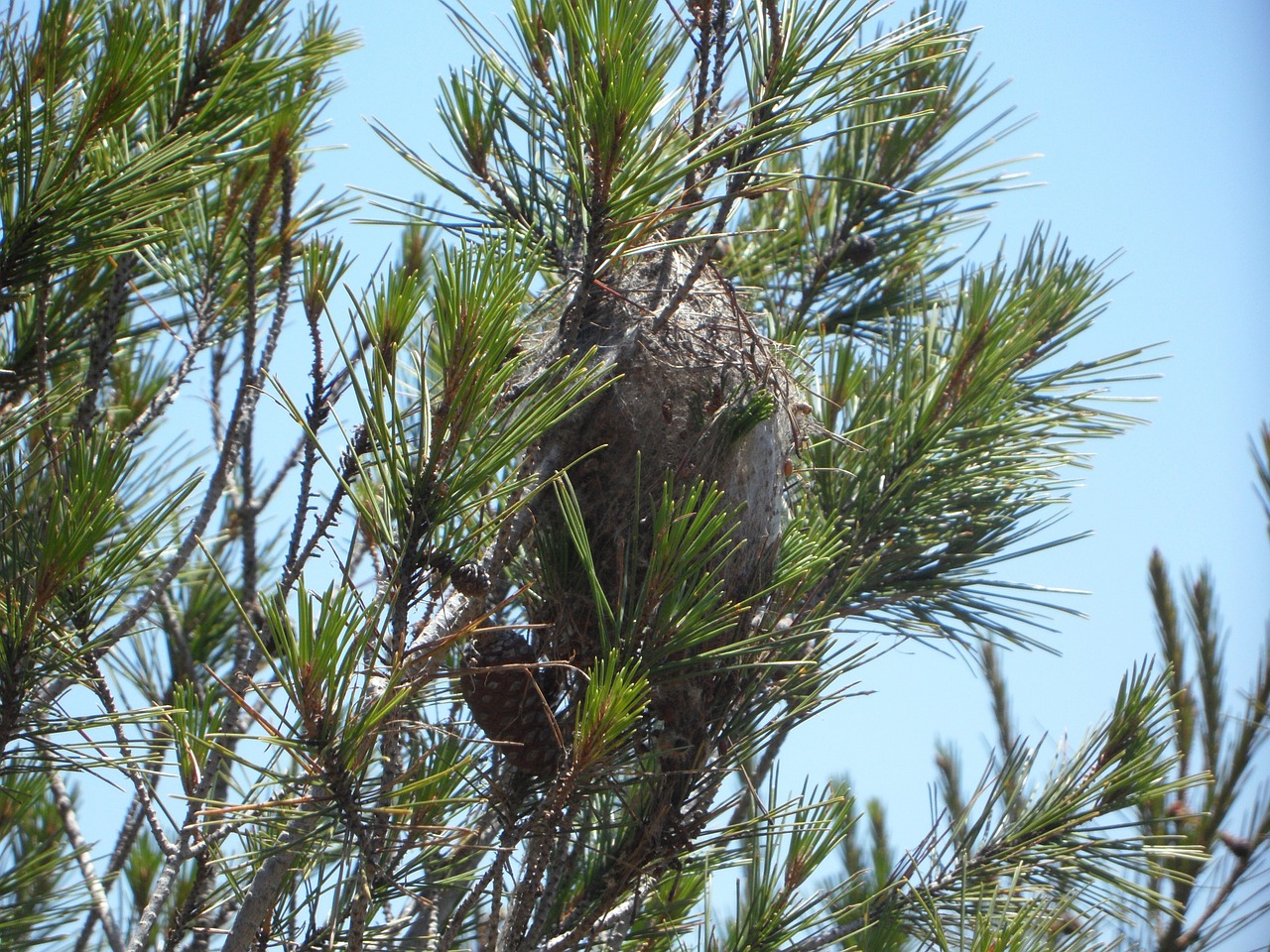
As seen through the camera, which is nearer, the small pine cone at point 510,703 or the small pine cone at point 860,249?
the small pine cone at point 510,703

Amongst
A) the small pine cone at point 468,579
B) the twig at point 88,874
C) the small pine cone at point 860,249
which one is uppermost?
the small pine cone at point 860,249

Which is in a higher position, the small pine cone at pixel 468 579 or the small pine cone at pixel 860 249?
the small pine cone at pixel 860 249

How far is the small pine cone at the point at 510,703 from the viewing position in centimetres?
106

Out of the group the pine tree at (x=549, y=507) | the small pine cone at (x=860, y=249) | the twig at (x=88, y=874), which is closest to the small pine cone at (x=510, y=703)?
the pine tree at (x=549, y=507)

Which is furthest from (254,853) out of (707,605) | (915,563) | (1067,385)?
(1067,385)

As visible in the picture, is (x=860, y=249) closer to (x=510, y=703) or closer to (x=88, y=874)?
(x=510, y=703)

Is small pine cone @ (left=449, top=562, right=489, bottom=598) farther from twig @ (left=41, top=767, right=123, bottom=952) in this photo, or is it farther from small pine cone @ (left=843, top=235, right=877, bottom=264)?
small pine cone @ (left=843, top=235, right=877, bottom=264)

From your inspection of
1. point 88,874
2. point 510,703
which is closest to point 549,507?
point 510,703

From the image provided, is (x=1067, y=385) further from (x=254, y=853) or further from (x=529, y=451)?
(x=254, y=853)

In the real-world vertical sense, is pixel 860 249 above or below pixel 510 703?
above

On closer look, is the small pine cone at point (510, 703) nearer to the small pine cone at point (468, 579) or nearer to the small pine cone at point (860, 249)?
the small pine cone at point (468, 579)

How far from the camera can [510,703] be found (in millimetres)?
1067

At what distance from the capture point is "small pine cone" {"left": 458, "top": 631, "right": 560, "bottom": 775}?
106cm

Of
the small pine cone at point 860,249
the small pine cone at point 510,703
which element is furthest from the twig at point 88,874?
the small pine cone at point 860,249
